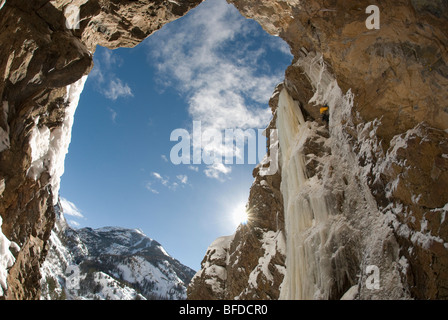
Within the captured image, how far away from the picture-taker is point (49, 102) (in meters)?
7.52

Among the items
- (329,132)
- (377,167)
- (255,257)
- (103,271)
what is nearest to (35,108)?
(329,132)

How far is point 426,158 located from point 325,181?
2419 mm

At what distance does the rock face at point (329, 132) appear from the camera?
450cm

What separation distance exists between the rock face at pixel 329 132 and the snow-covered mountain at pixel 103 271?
2614 centimetres

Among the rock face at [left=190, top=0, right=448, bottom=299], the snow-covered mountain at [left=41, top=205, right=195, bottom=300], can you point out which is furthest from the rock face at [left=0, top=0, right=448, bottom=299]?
the snow-covered mountain at [left=41, top=205, right=195, bottom=300]

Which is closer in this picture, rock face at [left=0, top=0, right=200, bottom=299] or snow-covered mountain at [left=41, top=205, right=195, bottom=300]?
rock face at [left=0, top=0, right=200, bottom=299]

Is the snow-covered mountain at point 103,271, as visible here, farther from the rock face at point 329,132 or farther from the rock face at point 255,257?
the rock face at point 329,132

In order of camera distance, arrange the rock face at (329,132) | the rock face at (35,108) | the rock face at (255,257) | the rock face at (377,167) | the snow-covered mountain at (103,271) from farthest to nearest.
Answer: the snow-covered mountain at (103,271) < the rock face at (255,257) < the rock face at (35,108) < the rock face at (329,132) < the rock face at (377,167)

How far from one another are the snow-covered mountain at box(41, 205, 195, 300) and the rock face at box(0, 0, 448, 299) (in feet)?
85.8

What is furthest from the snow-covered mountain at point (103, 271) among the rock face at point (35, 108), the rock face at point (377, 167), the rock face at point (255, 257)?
the rock face at point (377, 167)

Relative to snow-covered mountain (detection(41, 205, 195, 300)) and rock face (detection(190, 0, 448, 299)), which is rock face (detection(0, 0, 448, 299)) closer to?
rock face (detection(190, 0, 448, 299))

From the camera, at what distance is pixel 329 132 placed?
313 inches

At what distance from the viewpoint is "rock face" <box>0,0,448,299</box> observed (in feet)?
14.8
